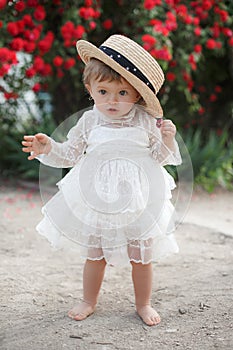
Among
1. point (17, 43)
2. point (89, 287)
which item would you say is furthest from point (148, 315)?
point (17, 43)

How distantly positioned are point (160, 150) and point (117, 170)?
229 mm

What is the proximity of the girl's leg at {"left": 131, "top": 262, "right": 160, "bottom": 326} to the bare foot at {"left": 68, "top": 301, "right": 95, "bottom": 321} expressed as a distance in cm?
23

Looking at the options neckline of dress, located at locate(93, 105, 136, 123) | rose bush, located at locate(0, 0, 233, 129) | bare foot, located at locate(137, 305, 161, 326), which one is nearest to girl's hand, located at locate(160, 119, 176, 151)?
neckline of dress, located at locate(93, 105, 136, 123)

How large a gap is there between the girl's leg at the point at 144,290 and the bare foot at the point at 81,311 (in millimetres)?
234

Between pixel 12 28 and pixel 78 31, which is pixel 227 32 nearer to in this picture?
pixel 78 31

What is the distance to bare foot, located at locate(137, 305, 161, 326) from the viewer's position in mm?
2725

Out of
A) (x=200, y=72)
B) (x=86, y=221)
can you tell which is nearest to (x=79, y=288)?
(x=86, y=221)

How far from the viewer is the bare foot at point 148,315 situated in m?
2.72

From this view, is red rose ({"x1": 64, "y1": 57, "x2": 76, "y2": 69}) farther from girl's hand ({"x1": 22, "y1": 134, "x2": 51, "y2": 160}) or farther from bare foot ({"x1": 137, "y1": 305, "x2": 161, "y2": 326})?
bare foot ({"x1": 137, "y1": 305, "x2": 161, "y2": 326})

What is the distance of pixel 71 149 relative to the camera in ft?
9.16

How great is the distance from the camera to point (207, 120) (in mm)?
7742

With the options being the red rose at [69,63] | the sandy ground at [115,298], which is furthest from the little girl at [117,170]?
the red rose at [69,63]

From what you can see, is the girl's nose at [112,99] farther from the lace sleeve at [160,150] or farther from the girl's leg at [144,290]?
the girl's leg at [144,290]

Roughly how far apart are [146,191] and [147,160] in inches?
5.7
